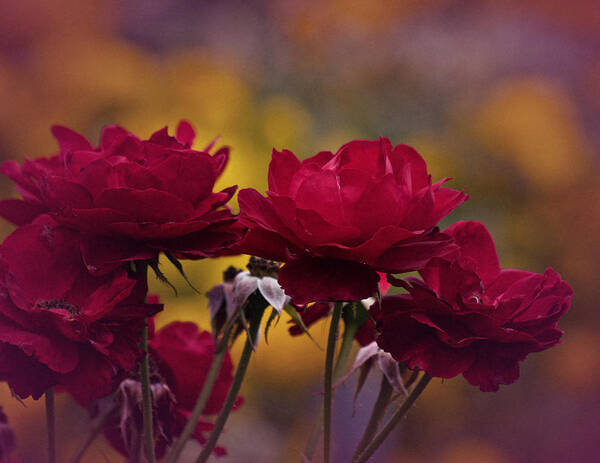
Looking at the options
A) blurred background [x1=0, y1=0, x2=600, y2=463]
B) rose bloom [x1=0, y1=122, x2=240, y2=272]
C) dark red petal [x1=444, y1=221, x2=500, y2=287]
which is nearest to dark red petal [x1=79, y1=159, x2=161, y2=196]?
rose bloom [x1=0, y1=122, x2=240, y2=272]

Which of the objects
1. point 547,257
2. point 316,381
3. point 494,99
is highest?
point 494,99

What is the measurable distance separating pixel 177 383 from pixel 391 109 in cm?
113

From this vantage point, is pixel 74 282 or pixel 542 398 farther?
pixel 542 398

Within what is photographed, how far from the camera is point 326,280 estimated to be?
0.23 m

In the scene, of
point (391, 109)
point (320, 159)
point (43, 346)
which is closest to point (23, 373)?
point (43, 346)

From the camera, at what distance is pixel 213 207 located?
26cm

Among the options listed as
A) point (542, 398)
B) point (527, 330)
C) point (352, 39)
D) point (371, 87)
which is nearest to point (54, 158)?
point (527, 330)

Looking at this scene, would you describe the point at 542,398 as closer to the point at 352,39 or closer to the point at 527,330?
the point at 352,39

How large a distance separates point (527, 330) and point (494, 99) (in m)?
1.22

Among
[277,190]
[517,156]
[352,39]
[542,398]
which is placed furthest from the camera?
[352,39]

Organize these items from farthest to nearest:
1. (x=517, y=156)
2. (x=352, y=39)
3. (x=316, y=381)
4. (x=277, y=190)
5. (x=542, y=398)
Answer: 1. (x=352, y=39)
2. (x=517, y=156)
3. (x=542, y=398)
4. (x=316, y=381)
5. (x=277, y=190)

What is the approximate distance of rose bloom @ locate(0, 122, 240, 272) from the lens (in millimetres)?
238

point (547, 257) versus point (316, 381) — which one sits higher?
point (547, 257)

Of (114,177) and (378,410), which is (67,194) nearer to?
(114,177)
